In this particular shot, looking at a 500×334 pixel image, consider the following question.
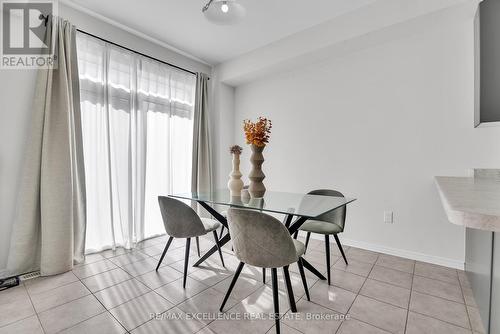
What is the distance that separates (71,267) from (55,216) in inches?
21.0

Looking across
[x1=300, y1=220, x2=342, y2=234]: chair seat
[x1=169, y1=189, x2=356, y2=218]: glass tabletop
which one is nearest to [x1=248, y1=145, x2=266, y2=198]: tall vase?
[x1=169, y1=189, x2=356, y2=218]: glass tabletop

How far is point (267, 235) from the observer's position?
1.45m

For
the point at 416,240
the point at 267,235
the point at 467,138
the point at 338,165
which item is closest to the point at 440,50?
the point at 467,138

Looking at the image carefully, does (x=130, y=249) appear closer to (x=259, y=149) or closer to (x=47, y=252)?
(x=47, y=252)

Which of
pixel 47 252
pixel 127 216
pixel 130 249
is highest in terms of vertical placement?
pixel 127 216

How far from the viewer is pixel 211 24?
2814 millimetres

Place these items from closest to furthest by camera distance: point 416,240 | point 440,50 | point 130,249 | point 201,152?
point 440,50
point 416,240
point 130,249
point 201,152

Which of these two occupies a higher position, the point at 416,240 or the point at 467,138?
the point at 467,138

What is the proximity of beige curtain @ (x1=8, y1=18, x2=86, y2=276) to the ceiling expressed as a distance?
2.10 feet

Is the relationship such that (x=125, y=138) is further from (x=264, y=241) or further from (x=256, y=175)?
(x=264, y=241)

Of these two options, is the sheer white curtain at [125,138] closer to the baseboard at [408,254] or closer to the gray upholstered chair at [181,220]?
the gray upholstered chair at [181,220]

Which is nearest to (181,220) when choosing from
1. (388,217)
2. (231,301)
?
(231,301)

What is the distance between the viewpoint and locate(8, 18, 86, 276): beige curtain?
2152 millimetres

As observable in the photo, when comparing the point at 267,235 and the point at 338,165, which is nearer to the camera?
the point at 267,235
